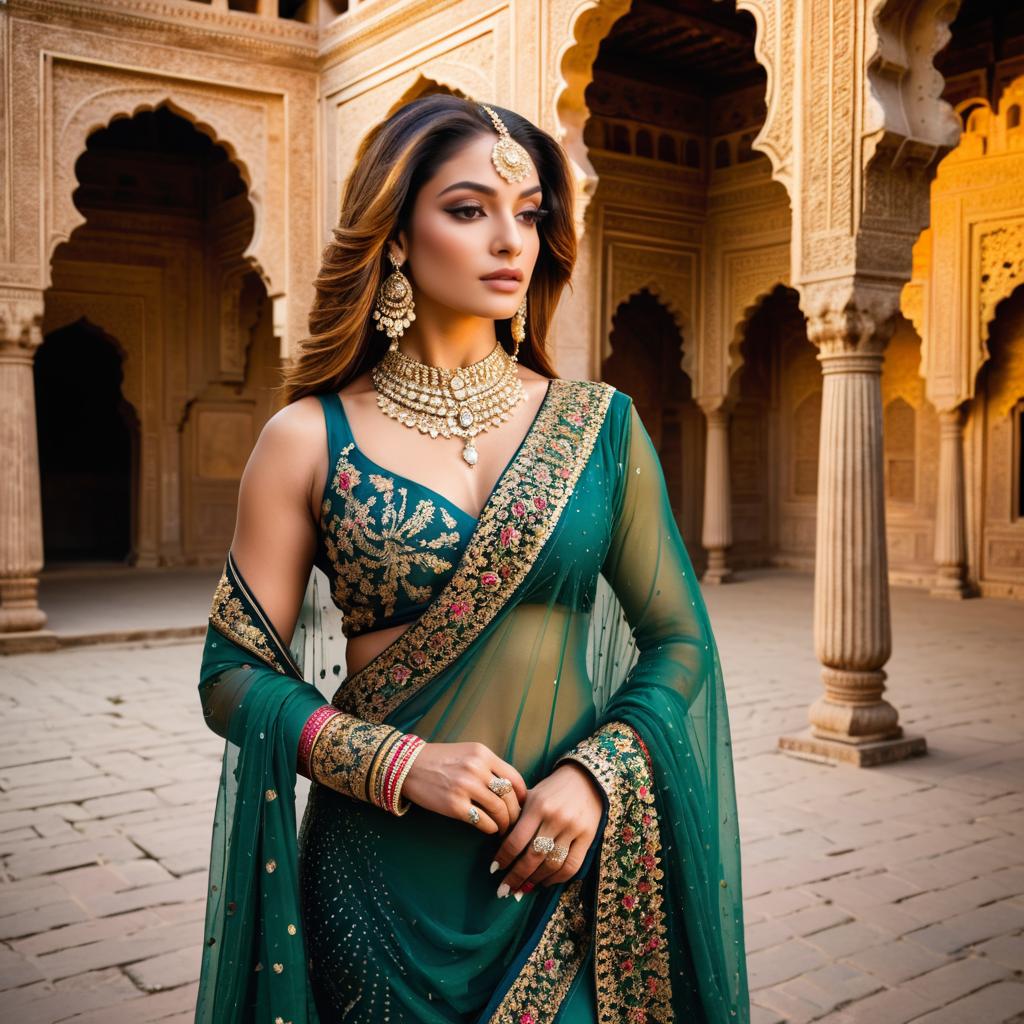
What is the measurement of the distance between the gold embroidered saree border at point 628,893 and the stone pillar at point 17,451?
7604 millimetres

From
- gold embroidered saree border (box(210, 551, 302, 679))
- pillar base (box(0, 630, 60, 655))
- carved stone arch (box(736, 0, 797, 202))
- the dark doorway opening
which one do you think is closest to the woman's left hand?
gold embroidered saree border (box(210, 551, 302, 679))

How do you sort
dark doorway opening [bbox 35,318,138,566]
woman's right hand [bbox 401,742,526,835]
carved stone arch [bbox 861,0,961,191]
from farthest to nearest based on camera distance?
dark doorway opening [bbox 35,318,138,566]
carved stone arch [bbox 861,0,961,191]
woman's right hand [bbox 401,742,526,835]

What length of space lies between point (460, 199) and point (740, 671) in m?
6.54

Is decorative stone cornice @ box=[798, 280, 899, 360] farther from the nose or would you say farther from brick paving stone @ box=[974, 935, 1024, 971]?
the nose

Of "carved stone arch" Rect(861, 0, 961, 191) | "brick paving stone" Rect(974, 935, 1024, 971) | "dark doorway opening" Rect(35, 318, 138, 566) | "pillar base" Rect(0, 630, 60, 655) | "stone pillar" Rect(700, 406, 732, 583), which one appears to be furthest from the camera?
"dark doorway opening" Rect(35, 318, 138, 566)

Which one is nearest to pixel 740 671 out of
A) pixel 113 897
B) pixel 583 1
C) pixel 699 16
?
pixel 583 1

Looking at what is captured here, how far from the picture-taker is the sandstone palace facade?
5.35 m

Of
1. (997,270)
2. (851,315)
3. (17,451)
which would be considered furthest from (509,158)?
(997,270)

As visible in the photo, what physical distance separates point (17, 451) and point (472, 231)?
7.69 m

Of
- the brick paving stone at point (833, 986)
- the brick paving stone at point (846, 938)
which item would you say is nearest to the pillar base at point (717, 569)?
the brick paving stone at point (846, 938)

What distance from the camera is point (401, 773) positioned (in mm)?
1324

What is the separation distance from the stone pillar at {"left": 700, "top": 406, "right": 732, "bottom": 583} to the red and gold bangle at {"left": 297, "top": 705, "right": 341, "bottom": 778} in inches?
459

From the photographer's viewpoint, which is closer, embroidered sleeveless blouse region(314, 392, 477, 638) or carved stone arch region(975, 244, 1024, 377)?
embroidered sleeveless blouse region(314, 392, 477, 638)

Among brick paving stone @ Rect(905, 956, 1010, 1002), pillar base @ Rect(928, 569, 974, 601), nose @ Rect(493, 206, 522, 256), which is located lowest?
brick paving stone @ Rect(905, 956, 1010, 1002)
